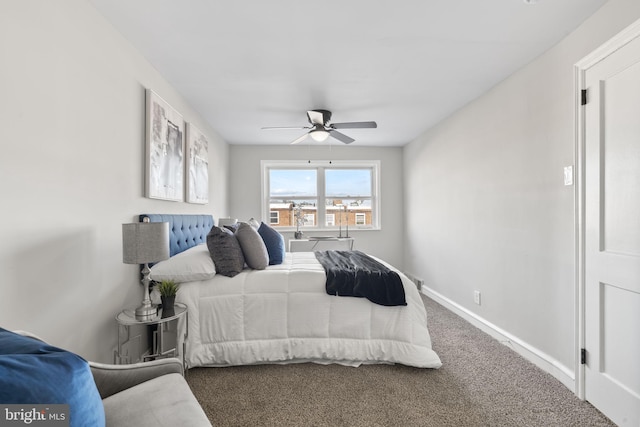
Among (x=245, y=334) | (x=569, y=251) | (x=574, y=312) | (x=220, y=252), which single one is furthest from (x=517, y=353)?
(x=220, y=252)

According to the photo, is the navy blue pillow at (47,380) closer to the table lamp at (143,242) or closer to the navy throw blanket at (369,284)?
the table lamp at (143,242)

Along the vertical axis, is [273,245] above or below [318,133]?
below

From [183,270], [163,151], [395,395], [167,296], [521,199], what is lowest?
[395,395]

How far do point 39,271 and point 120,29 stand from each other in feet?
5.18

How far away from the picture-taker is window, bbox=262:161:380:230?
5672mm

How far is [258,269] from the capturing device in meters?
2.63

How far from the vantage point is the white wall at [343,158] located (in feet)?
18.0

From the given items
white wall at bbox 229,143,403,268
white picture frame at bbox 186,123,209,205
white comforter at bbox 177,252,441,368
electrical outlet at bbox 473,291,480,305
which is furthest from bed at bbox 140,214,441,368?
white wall at bbox 229,143,403,268

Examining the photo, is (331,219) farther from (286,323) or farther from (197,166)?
(286,323)

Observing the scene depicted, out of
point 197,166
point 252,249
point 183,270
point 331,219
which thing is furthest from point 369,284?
point 331,219

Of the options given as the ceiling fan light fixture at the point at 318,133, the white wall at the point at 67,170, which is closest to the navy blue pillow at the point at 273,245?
the white wall at the point at 67,170

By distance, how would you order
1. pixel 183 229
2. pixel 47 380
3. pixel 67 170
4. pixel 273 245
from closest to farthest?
pixel 47 380 < pixel 67 170 < pixel 273 245 < pixel 183 229

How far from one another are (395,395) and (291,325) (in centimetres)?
84

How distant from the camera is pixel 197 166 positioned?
143 inches
